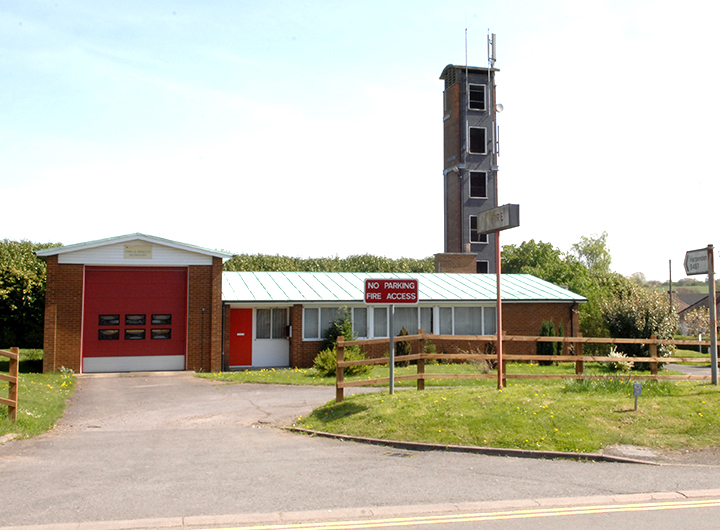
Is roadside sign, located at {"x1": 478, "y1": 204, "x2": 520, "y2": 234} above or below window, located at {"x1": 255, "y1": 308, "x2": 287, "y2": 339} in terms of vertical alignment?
above

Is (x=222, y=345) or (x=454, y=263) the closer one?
(x=222, y=345)

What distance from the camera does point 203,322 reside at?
22.0m

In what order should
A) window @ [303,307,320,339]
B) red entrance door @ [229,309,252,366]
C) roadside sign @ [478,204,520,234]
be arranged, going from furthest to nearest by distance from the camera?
window @ [303,307,320,339]
red entrance door @ [229,309,252,366]
roadside sign @ [478,204,520,234]

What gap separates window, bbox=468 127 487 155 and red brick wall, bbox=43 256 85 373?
35.8 m

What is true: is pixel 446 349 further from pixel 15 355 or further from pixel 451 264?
pixel 15 355

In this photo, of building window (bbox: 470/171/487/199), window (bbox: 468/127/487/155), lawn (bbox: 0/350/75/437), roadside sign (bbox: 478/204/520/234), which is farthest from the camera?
window (bbox: 468/127/487/155)

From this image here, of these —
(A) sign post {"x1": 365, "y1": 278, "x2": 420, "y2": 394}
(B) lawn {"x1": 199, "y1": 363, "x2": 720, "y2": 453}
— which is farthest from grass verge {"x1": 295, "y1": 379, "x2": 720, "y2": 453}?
(A) sign post {"x1": 365, "y1": 278, "x2": 420, "y2": 394}

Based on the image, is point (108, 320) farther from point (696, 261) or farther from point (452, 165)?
point (452, 165)

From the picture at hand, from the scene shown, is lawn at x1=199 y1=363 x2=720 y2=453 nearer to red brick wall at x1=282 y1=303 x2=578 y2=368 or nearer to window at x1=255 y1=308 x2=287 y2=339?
window at x1=255 y1=308 x2=287 y2=339

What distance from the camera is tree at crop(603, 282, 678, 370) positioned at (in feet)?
68.3

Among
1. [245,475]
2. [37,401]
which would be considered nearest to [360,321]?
[37,401]

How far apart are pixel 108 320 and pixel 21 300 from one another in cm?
790

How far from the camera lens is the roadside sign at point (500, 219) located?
12031 millimetres

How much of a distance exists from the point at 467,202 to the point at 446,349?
24.6 m
